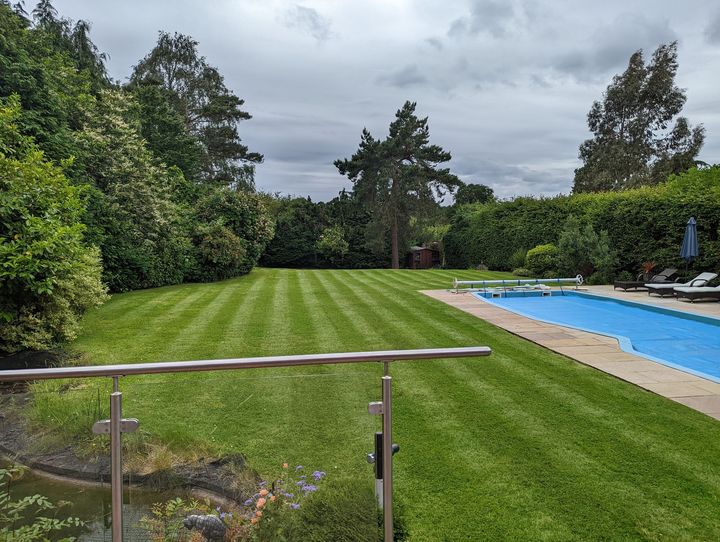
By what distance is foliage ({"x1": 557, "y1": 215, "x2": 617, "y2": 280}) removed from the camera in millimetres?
15570

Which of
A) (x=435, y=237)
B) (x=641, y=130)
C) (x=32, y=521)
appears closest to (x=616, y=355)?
(x=32, y=521)

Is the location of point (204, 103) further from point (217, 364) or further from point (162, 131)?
point (217, 364)

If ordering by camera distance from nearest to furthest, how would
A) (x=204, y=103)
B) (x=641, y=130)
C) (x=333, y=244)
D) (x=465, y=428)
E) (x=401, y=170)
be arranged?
(x=465, y=428)
(x=641, y=130)
(x=401, y=170)
(x=204, y=103)
(x=333, y=244)

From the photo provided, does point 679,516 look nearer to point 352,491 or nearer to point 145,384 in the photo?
point 352,491

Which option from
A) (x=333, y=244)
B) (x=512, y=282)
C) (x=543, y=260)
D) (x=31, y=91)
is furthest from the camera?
(x=333, y=244)

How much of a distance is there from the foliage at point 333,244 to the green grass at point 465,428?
2206 cm

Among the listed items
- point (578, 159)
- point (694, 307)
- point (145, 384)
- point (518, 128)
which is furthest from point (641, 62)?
point (145, 384)

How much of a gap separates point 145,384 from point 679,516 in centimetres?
328

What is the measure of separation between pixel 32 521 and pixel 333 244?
28185 millimetres

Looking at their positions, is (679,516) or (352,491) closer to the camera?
(352,491)

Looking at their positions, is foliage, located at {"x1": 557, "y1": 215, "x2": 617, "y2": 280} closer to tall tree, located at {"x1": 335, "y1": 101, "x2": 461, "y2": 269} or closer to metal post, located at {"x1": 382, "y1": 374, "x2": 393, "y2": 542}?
tall tree, located at {"x1": 335, "y1": 101, "x2": 461, "y2": 269}

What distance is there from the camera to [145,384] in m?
2.03

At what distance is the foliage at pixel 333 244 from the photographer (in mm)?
30109

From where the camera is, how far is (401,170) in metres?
28.2
